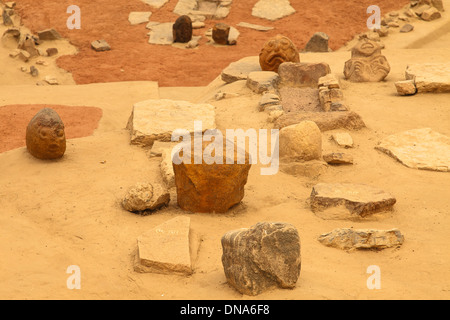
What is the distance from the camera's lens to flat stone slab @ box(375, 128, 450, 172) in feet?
23.5

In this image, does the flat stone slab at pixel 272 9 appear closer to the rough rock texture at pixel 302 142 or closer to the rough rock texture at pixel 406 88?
the rough rock texture at pixel 406 88

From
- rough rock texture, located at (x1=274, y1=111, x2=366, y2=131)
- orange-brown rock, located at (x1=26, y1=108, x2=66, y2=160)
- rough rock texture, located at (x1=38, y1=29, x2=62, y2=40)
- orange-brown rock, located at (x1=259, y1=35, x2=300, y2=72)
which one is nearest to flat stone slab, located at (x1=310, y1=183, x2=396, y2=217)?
rough rock texture, located at (x1=274, y1=111, x2=366, y2=131)

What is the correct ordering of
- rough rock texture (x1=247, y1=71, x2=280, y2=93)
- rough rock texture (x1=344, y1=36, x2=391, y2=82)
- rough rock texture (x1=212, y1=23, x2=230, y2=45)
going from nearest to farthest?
1. rough rock texture (x1=247, y1=71, x2=280, y2=93)
2. rough rock texture (x1=344, y1=36, x2=391, y2=82)
3. rough rock texture (x1=212, y1=23, x2=230, y2=45)

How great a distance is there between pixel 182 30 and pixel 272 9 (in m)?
3.45

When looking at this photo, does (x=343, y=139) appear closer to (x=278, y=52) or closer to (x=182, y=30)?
(x=278, y=52)

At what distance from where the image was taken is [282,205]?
6.17 m

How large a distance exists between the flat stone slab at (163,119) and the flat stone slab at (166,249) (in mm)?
2737

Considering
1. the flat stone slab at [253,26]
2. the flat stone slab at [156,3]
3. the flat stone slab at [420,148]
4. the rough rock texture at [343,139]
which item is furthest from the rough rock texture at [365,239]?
the flat stone slab at [156,3]

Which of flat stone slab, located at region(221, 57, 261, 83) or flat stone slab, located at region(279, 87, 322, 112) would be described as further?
flat stone slab, located at region(221, 57, 261, 83)

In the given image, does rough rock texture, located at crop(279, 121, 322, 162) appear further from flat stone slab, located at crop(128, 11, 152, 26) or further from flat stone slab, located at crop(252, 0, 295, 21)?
flat stone slab, located at crop(128, 11, 152, 26)

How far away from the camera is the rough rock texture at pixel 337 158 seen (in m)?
7.21

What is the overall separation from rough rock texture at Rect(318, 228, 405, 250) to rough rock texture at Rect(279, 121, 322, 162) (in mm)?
1958

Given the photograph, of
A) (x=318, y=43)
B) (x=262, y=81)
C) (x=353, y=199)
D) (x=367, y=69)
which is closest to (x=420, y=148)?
(x=353, y=199)

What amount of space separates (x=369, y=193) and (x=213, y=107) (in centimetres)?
343
